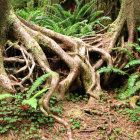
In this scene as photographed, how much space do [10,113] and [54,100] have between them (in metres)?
1.14

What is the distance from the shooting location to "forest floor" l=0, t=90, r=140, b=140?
3.11 meters

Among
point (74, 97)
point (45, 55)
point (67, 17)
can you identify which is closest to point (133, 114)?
point (74, 97)

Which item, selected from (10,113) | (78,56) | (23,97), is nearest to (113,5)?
(78,56)

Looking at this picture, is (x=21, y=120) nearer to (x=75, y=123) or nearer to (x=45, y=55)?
(x=75, y=123)

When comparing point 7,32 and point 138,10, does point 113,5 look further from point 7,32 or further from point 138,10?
point 7,32

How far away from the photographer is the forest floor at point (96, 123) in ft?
10.2

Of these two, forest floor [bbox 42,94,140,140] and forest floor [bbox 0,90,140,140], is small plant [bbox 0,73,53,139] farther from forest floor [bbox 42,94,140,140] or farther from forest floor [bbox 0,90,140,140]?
forest floor [bbox 42,94,140,140]

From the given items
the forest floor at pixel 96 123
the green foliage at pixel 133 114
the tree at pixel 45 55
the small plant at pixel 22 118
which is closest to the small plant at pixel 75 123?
the forest floor at pixel 96 123

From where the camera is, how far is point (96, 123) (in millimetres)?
3582

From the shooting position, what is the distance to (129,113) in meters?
3.86

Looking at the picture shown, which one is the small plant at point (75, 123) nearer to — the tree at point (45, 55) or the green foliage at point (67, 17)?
the tree at point (45, 55)

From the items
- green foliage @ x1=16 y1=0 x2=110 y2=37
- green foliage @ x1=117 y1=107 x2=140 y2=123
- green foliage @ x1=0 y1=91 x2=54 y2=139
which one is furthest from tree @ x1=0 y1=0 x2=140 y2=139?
green foliage @ x1=16 y1=0 x2=110 y2=37

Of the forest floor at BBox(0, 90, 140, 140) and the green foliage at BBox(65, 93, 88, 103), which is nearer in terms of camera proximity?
the forest floor at BBox(0, 90, 140, 140)

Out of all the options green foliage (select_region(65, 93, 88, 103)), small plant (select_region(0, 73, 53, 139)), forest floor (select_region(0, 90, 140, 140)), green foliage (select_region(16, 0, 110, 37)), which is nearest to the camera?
small plant (select_region(0, 73, 53, 139))
